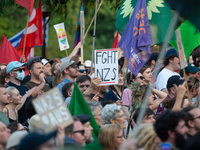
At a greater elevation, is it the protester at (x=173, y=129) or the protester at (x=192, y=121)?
the protester at (x=173, y=129)

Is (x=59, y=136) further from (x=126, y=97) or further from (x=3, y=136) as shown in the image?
(x=126, y=97)

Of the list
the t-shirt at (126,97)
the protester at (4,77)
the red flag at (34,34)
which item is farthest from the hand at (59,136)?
the red flag at (34,34)

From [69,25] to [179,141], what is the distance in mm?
19915

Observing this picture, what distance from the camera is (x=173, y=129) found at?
3949mm

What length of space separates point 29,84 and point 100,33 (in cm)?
2265

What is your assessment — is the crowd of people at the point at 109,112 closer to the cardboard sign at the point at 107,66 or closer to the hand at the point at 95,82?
the hand at the point at 95,82

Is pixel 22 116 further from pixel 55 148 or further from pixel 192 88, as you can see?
pixel 55 148

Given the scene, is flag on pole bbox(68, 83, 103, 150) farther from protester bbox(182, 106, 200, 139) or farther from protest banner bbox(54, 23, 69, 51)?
protest banner bbox(54, 23, 69, 51)

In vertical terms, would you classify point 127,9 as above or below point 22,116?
above

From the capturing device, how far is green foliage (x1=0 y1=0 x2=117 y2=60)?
64.7 ft

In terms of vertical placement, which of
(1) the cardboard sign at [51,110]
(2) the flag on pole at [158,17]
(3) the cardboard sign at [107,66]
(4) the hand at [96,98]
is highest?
(2) the flag on pole at [158,17]

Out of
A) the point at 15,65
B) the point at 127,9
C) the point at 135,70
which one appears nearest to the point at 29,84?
the point at 15,65

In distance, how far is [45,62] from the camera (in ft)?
29.2

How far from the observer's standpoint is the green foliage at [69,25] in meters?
19.7
